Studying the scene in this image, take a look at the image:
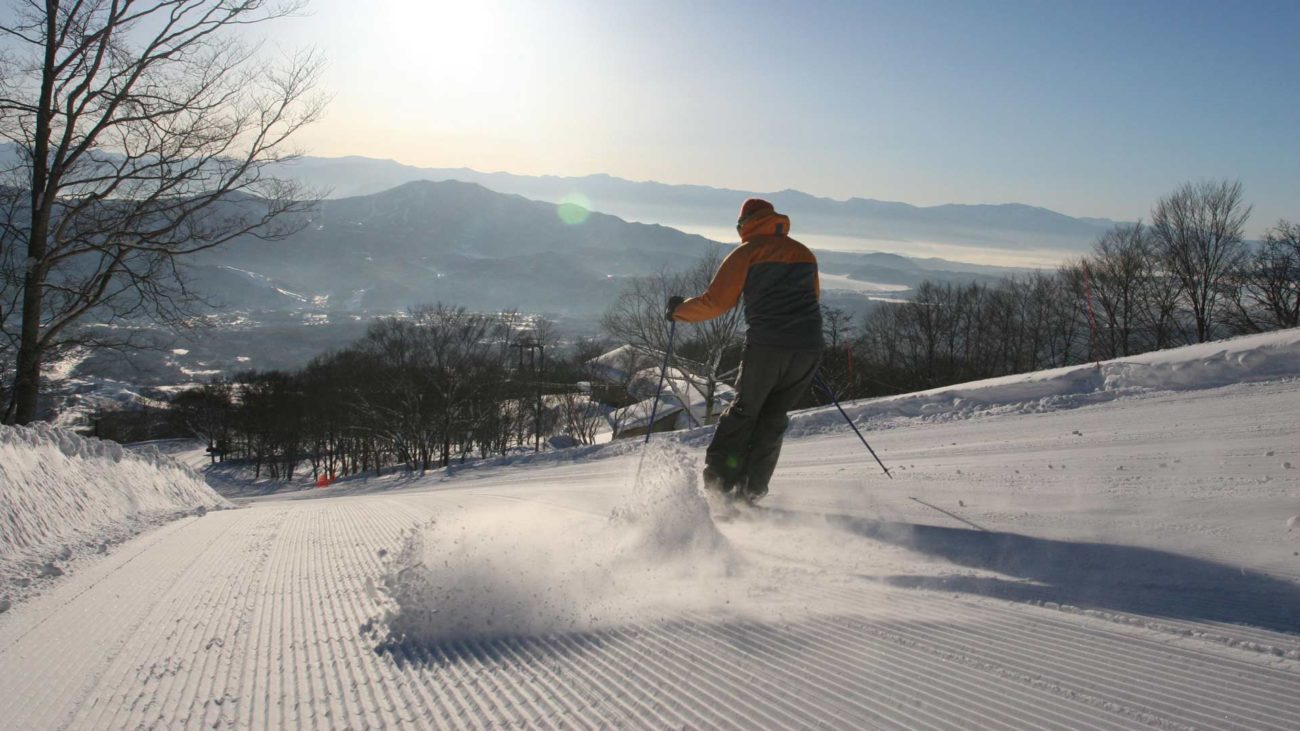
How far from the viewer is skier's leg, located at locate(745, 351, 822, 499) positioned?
14.5ft

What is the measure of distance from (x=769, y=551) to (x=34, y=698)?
2.87 metres

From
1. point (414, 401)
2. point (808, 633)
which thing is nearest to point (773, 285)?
point (808, 633)

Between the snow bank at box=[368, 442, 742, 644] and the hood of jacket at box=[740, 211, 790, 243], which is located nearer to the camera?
the snow bank at box=[368, 442, 742, 644]

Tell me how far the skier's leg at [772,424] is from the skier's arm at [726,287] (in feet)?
2.09

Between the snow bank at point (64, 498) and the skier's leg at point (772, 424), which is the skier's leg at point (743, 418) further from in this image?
the snow bank at point (64, 498)

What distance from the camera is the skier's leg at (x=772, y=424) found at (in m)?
4.42

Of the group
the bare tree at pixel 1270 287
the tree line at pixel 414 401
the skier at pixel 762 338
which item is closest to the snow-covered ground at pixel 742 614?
the skier at pixel 762 338

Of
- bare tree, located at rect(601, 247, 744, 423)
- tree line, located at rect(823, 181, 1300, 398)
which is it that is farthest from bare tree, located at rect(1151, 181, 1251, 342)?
bare tree, located at rect(601, 247, 744, 423)

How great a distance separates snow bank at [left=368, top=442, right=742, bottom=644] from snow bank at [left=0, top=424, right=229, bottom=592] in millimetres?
2618

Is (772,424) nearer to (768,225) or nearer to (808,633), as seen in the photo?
(768,225)

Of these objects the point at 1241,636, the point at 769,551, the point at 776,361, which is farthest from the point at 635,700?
the point at 776,361

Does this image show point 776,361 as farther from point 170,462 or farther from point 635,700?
point 170,462

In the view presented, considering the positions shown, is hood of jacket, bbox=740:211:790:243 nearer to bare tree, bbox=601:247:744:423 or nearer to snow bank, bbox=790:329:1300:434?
snow bank, bbox=790:329:1300:434

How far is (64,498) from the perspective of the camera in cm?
562
